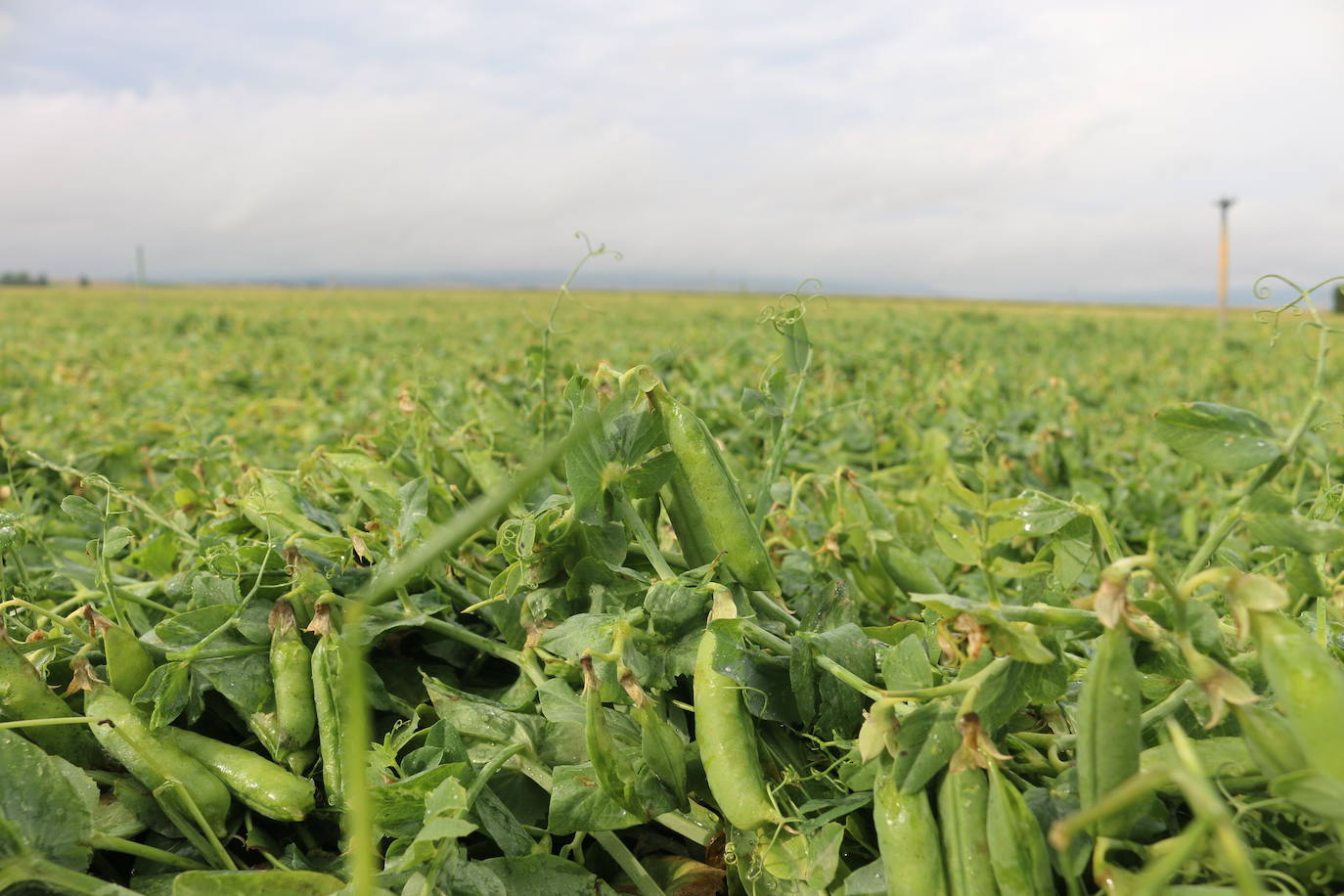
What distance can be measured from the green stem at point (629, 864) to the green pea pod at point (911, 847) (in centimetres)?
31

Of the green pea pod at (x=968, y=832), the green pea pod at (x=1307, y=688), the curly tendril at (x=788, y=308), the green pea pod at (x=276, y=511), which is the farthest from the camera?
→ the curly tendril at (x=788, y=308)

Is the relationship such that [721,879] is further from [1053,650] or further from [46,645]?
[46,645]

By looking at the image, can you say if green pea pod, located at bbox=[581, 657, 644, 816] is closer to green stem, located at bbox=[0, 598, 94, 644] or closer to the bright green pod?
the bright green pod

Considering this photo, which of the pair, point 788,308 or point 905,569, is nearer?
point 788,308

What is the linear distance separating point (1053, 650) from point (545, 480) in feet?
3.30

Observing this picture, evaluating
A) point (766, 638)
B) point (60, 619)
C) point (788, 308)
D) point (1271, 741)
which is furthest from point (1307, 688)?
point (60, 619)

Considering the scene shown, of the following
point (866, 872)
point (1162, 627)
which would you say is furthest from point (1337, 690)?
point (866, 872)

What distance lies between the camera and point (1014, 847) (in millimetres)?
761

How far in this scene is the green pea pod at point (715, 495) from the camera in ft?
3.41

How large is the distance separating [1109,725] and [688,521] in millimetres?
534

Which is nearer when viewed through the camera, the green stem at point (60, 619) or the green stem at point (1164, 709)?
the green stem at point (1164, 709)

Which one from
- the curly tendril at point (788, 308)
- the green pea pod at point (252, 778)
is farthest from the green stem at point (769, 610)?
the green pea pod at point (252, 778)

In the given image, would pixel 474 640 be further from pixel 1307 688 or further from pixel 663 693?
pixel 1307 688

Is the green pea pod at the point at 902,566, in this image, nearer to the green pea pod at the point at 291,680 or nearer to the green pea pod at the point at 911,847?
the green pea pod at the point at 911,847
